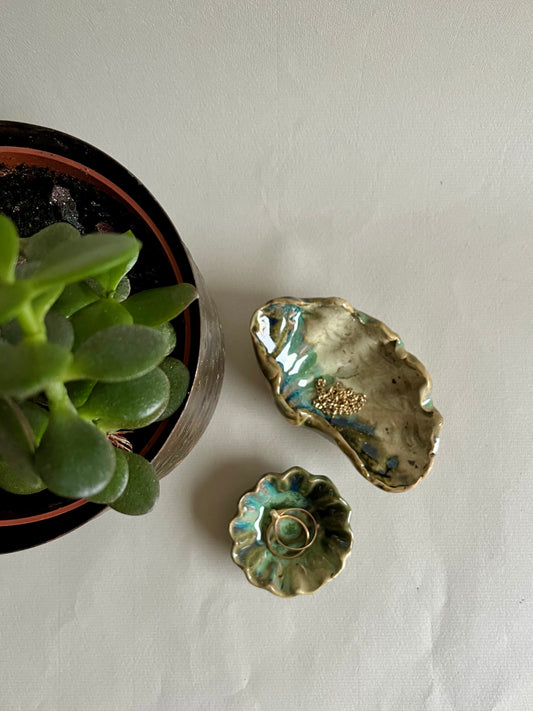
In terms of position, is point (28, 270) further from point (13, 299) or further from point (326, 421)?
point (326, 421)

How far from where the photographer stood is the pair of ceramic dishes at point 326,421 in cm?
69

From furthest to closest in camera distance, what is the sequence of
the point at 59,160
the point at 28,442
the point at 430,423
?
the point at 430,423 < the point at 59,160 < the point at 28,442

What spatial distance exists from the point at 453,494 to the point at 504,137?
443 millimetres

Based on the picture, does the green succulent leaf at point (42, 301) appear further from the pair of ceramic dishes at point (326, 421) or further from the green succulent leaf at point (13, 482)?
the pair of ceramic dishes at point (326, 421)

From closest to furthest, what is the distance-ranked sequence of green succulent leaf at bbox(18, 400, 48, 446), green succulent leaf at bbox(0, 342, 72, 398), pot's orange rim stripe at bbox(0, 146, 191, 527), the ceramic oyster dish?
green succulent leaf at bbox(0, 342, 72, 398) < green succulent leaf at bbox(18, 400, 48, 446) < pot's orange rim stripe at bbox(0, 146, 191, 527) < the ceramic oyster dish

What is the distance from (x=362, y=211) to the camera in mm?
763

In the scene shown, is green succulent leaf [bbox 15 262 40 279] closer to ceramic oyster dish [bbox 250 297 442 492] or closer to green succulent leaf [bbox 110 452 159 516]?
green succulent leaf [bbox 110 452 159 516]

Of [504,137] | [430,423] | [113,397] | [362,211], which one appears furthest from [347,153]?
[113,397]

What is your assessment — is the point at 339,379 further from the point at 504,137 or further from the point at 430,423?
the point at 504,137

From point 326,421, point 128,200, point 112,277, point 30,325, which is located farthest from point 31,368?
point 326,421

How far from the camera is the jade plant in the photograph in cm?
33

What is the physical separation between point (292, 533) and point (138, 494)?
0.33 m

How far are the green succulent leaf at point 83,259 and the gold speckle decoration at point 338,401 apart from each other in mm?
410

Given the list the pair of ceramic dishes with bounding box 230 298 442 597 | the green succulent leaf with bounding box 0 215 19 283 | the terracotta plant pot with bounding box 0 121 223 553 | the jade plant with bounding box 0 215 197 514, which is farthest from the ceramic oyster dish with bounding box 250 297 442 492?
the green succulent leaf with bounding box 0 215 19 283
